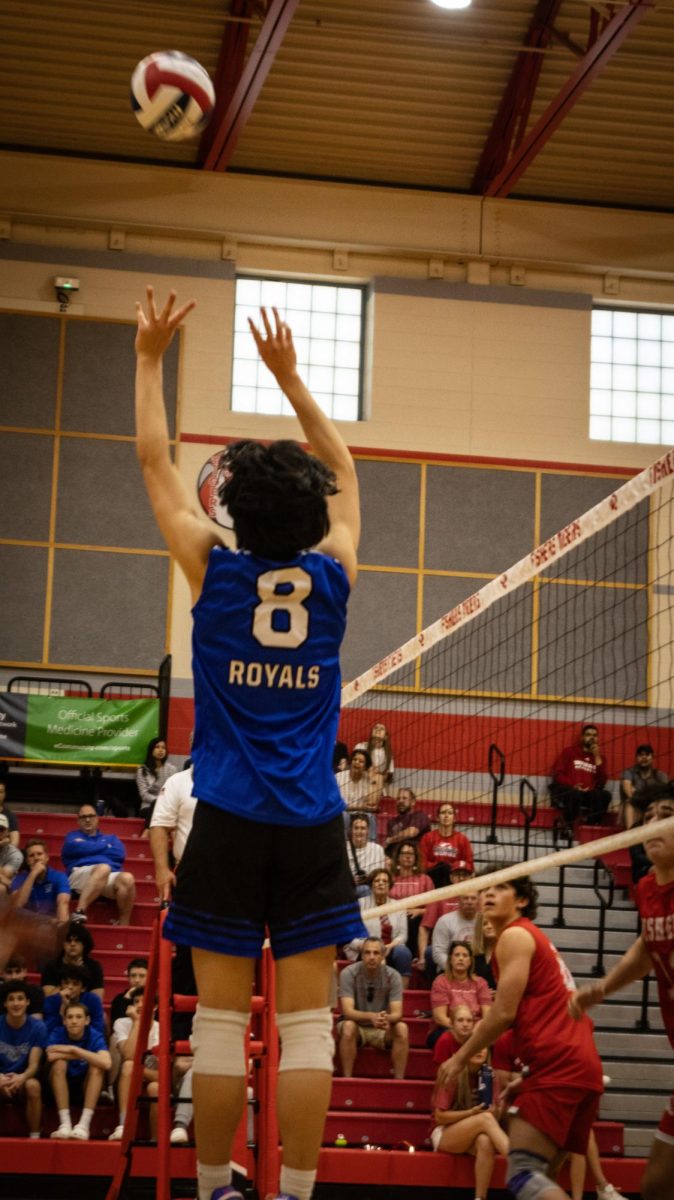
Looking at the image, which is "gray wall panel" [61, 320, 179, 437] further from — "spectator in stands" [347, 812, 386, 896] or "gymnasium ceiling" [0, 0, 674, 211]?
"spectator in stands" [347, 812, 386, 896]

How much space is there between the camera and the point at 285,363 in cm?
451

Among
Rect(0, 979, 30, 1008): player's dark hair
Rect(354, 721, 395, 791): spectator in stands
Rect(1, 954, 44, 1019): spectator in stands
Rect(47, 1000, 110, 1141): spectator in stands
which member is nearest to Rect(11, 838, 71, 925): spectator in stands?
Rect(1, 954, 44, 1019): spectator in stands

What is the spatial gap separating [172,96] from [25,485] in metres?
12.9

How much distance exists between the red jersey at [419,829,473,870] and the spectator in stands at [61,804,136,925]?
122 inches

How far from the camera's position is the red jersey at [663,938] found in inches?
236

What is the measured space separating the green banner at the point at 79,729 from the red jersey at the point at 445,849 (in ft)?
13.3

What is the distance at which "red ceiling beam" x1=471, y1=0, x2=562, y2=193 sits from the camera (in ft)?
62.3

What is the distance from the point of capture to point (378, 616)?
2117 cm

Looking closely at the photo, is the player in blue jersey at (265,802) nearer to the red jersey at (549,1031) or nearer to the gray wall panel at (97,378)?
the red jersey at (549,1031)

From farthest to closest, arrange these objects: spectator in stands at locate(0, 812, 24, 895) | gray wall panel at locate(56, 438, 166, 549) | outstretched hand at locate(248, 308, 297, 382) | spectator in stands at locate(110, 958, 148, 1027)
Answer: gray wall panel at locate(56, 438, 166, 549) → spectator in stands at locate(0, 812, 24, 895) → spectator in stands at locate(110, 958, 148, 1027) → outstretched hand at locate(248, 308, 297, 382)

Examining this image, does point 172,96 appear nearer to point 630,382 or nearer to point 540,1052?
point 540,1052

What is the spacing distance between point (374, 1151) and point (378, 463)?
11732 mm

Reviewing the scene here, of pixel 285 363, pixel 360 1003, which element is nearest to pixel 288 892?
pixel 285 363

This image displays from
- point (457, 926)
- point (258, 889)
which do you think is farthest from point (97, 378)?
point (258, 889)
